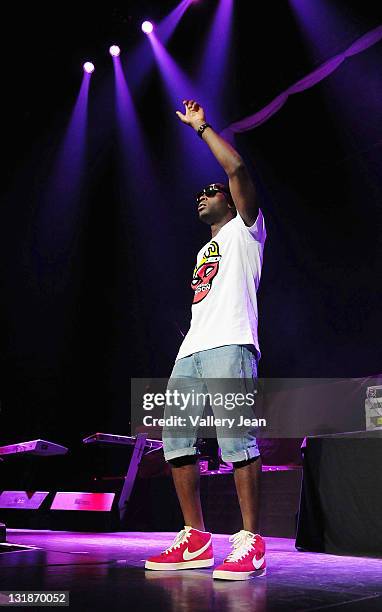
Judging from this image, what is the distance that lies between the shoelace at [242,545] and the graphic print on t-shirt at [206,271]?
97cm

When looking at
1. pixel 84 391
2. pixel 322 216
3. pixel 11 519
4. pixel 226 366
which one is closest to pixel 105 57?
pixel 322 216

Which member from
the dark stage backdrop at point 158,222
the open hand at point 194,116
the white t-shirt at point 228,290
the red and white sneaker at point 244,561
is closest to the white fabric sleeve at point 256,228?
the white t-shirt at point 228,290

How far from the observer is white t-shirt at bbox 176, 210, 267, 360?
244 cm

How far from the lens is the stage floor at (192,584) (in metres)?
1.52

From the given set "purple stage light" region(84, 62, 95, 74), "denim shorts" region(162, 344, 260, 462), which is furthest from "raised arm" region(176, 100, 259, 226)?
"purple stage light" region(84, 62, 95, 74)

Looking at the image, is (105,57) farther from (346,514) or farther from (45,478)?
(346,514)

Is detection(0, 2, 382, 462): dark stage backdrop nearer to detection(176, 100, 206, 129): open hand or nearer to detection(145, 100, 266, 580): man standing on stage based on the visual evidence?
detection(176, 100, 206, 129): open hand

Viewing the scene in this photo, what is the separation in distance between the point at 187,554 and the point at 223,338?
33.6 inches

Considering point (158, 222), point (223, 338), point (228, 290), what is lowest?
point (223, 338)

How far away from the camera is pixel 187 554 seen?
231cm

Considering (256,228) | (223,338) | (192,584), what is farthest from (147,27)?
(192,584)

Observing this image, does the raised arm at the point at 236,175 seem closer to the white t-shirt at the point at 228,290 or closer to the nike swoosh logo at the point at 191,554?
the white t-shirt at the point at 228,290

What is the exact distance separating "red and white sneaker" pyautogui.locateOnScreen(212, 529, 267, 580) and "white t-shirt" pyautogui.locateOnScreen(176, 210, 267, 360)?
2.43ft

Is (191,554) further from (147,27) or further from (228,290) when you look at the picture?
(147,27)
